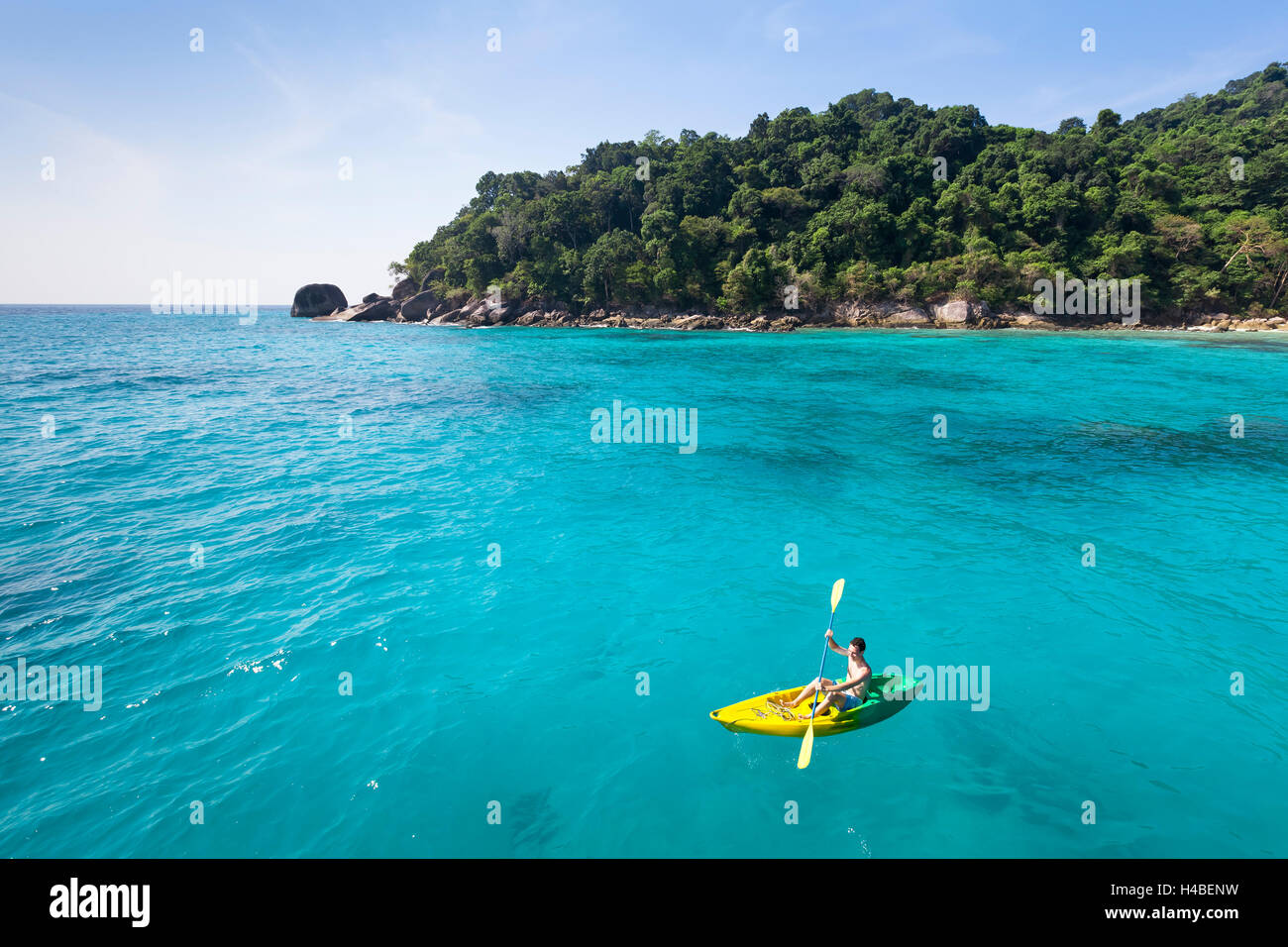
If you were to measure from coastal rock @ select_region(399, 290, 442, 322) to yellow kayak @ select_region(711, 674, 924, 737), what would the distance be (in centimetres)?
10340

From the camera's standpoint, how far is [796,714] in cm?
881

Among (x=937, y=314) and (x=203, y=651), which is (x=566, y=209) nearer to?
(x=937, y=314)

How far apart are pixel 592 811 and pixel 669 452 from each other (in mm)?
16591

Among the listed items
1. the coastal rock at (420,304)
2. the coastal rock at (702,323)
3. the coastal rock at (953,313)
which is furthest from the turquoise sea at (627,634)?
the coastal rock at (420,304)

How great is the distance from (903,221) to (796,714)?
79819mm

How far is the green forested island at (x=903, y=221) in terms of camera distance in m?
65.1

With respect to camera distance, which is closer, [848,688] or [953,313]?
[848,688]

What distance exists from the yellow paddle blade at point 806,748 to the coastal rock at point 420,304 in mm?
104179

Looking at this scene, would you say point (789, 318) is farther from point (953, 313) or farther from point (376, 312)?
point (376, 312)

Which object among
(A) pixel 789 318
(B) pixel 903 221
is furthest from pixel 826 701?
(B) pixel 903 221

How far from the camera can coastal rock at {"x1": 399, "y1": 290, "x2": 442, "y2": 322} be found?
99375mm

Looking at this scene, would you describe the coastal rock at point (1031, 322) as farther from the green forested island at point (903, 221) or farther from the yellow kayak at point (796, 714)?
the yellow kayak at point (796, 714)

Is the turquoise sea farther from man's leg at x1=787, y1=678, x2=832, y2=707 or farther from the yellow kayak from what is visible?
man's leg at x1=787, y1=678, x2=832, y2=707
